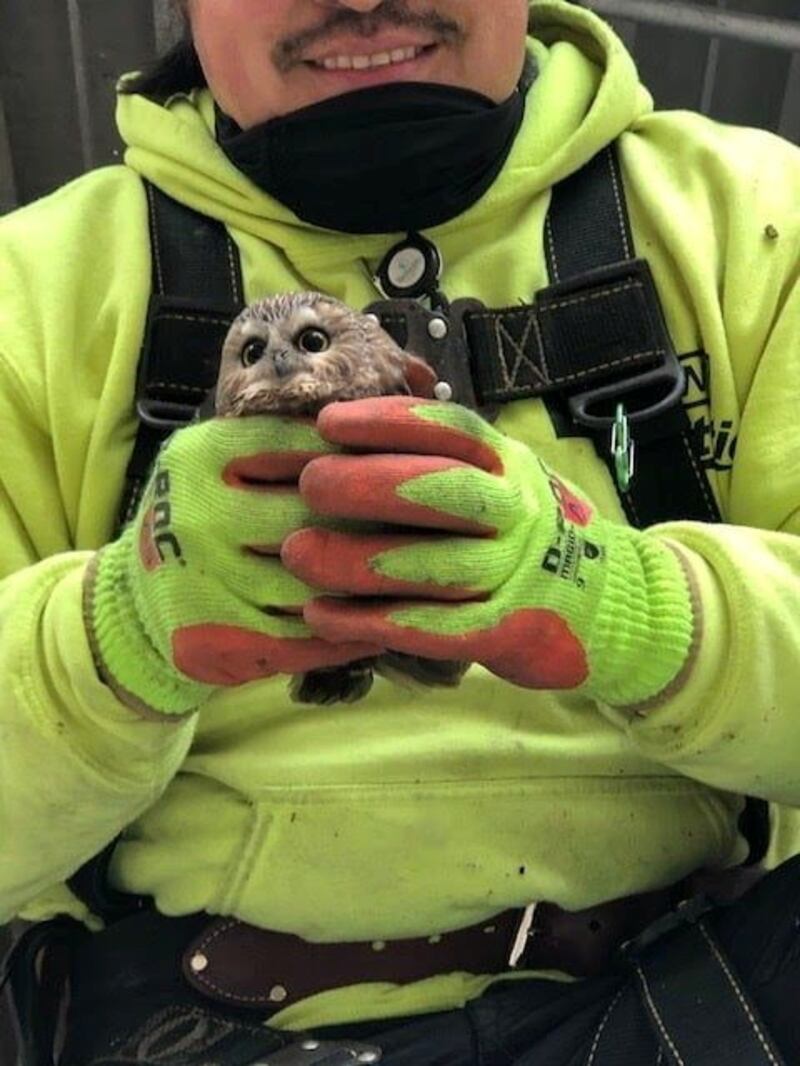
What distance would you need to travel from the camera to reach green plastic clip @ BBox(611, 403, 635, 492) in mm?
944

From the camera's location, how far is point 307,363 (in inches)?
28.2

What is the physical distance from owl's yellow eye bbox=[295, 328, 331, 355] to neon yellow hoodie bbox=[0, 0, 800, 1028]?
228 mm

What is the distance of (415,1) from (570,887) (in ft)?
1.97

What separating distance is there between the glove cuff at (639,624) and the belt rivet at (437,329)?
0.21m

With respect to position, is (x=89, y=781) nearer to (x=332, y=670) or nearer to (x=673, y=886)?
(x=332, y=670)

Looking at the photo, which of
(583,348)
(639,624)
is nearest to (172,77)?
(583,348)

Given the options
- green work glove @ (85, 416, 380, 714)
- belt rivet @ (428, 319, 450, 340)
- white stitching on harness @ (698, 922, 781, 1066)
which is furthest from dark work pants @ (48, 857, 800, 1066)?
belt rivet @ (428, 319, 450, 340)

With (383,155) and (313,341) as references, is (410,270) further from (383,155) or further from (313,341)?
(313,341)

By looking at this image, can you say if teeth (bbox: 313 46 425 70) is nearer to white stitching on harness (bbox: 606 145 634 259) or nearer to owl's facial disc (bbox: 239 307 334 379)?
white stitching on harness (bbox: 606 145 634 259)

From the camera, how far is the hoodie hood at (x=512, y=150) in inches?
40.9

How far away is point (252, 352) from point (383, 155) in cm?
30

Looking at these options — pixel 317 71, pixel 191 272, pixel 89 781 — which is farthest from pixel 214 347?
pixel 89 781

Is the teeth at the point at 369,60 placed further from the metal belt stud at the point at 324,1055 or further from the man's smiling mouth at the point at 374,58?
the metal belt stud at the point at 324,1055

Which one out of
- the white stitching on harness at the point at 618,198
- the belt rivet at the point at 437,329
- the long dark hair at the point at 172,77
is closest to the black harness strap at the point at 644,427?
the white stitching on harness at the point at 618,198
